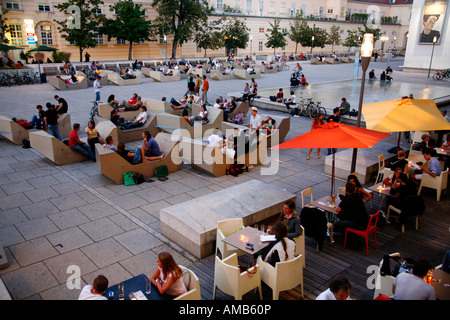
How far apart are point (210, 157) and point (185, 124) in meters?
3.94

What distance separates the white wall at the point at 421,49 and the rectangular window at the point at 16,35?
4020 centimetres

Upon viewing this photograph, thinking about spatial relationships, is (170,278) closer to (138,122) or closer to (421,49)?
(138,122)

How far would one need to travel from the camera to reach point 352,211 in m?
6.74

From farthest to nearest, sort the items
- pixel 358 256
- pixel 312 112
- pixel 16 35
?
pixel 16 35
pixel 312 112
pixel 358 256

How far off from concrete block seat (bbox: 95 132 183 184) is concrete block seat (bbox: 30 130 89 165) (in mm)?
1916

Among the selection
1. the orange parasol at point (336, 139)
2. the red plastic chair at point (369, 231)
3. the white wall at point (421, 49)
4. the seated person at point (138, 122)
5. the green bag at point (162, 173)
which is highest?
the white wall at point (421, 49)

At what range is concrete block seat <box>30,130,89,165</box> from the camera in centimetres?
1094

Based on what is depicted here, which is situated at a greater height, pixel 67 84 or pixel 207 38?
pixel 207 38

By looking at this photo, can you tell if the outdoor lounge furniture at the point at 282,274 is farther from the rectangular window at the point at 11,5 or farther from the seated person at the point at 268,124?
the rectangular window at the point at 11,5

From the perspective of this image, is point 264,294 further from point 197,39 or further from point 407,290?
point 197,39

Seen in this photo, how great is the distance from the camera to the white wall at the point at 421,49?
35.4 metres

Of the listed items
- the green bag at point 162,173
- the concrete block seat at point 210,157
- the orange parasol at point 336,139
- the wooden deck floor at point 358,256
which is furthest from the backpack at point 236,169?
the wooden deck floor at point 358,256

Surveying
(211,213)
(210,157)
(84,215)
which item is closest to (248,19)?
(210,157)

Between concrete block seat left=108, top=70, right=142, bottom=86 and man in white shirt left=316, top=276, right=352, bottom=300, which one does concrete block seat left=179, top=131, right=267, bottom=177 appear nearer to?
man in white shirt left=316, top=276, right=352, bottom=300
